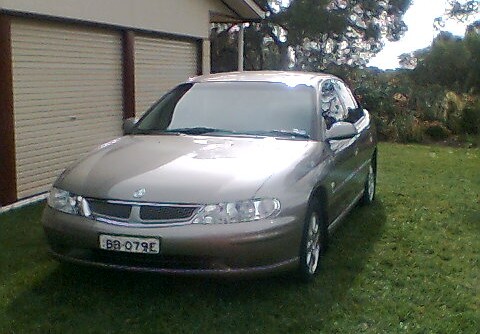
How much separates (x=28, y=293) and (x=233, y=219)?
1.55 m

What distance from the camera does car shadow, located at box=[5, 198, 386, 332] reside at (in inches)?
147

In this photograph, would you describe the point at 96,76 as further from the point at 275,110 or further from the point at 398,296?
the point at 398,296

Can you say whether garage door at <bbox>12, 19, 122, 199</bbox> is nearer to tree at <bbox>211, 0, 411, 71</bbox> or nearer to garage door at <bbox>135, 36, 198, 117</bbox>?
garage door at <bbox>135, 36, 198, 117</bbox>

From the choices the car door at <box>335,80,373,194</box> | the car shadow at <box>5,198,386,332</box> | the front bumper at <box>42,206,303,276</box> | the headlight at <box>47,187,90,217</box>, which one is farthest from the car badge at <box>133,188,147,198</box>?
the car door at <box>335,80,373,194</box>

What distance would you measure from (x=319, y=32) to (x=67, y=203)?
23.9 m

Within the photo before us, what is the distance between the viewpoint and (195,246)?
3.74m

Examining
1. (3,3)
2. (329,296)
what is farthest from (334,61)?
(329,296)

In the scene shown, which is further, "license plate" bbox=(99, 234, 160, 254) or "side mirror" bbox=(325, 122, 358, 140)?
"side mirror" bbox=(325, 122, 358, 140)

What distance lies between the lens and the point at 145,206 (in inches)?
152

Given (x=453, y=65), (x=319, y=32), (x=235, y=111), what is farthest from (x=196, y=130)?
(x=319, y=32)

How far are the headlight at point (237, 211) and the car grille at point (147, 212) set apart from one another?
73mm

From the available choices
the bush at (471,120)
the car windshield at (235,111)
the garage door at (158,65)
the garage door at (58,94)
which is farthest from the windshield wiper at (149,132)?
the bush at (471,120)

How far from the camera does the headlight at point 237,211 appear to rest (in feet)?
12.5

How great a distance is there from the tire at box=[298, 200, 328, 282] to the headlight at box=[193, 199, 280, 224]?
1.36 ft
